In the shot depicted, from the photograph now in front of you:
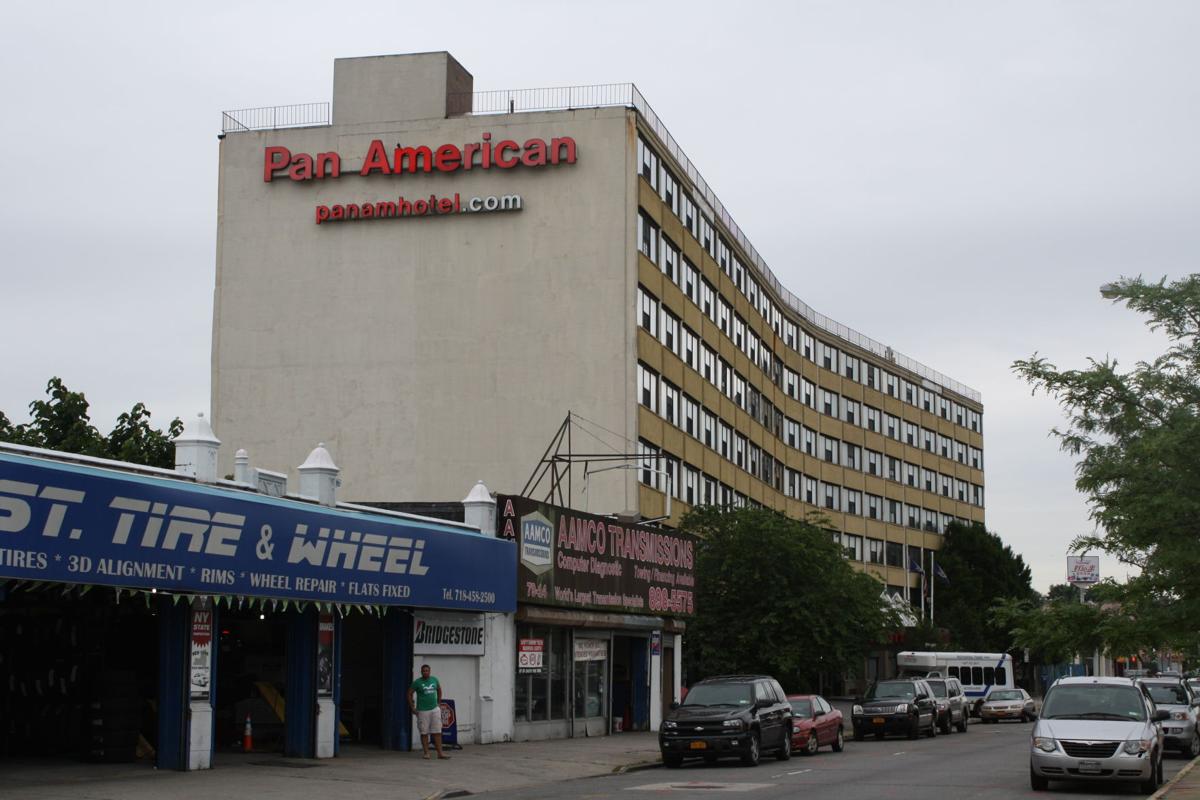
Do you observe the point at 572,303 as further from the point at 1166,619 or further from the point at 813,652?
the point at 1166,619

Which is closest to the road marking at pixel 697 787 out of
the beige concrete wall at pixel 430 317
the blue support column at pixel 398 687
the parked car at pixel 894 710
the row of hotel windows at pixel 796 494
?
the blue support column at pixel 398 687

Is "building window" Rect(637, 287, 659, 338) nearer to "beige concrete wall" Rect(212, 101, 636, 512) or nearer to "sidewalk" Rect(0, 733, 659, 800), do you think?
"beige concrete wall" Rect(212, 101, 636, 512)

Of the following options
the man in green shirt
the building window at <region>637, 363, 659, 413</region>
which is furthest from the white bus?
the man in green shirt

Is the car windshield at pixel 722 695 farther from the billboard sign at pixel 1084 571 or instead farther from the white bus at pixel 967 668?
the billboard sign at pixel 1084 571

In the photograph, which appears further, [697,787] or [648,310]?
[648,310]

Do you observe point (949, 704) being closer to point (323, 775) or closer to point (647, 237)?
point (647, 237)

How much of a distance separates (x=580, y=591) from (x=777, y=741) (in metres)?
7.08

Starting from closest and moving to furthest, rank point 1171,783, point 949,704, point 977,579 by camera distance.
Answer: point 1171,783
point 949,704
point 977,579

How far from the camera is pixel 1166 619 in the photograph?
29.9 metres

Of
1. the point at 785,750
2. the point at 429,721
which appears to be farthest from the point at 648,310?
the point at 429,721

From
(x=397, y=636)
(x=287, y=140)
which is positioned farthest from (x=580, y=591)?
(x=287, y=140)

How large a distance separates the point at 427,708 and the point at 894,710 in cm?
1802

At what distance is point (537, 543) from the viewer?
32.9 metres

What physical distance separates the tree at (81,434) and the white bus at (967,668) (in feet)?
103
